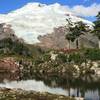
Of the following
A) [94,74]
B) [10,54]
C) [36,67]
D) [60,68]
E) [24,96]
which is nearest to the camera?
[24,96]

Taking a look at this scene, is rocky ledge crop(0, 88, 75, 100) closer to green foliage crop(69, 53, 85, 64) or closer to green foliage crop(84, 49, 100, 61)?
green foliage crop(69, 53, 85, 64)

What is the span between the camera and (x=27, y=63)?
175 metres

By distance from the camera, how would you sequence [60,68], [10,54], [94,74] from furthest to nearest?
[10,54]
[60,68]
[94,74]

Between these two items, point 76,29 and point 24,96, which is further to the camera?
point 76,29

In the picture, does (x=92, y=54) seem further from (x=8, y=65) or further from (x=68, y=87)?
(x=68, y=87)

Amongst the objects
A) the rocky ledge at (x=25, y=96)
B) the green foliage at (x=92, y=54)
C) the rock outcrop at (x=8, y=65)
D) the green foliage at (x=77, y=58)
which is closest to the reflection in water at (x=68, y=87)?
the rocky ledge at (x=25, y=96)

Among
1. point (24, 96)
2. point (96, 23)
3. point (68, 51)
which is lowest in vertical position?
point (24, 96)

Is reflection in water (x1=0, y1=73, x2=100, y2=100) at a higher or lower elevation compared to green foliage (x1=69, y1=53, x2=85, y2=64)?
lower

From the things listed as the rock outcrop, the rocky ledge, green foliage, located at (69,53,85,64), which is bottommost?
the rocky ledge

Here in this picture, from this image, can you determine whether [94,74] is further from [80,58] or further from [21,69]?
[21,69]

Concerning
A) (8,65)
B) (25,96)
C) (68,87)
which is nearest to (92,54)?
(8,65)

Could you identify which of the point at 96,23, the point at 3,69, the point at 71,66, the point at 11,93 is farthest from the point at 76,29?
the point at 11,93

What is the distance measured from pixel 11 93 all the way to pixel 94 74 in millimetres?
83468

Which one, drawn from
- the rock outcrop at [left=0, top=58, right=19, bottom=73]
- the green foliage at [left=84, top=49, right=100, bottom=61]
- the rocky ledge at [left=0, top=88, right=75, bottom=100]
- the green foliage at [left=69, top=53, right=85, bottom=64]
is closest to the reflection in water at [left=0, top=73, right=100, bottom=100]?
the rocky ledge at [left=0, top=88, right=75, bottom=100]
